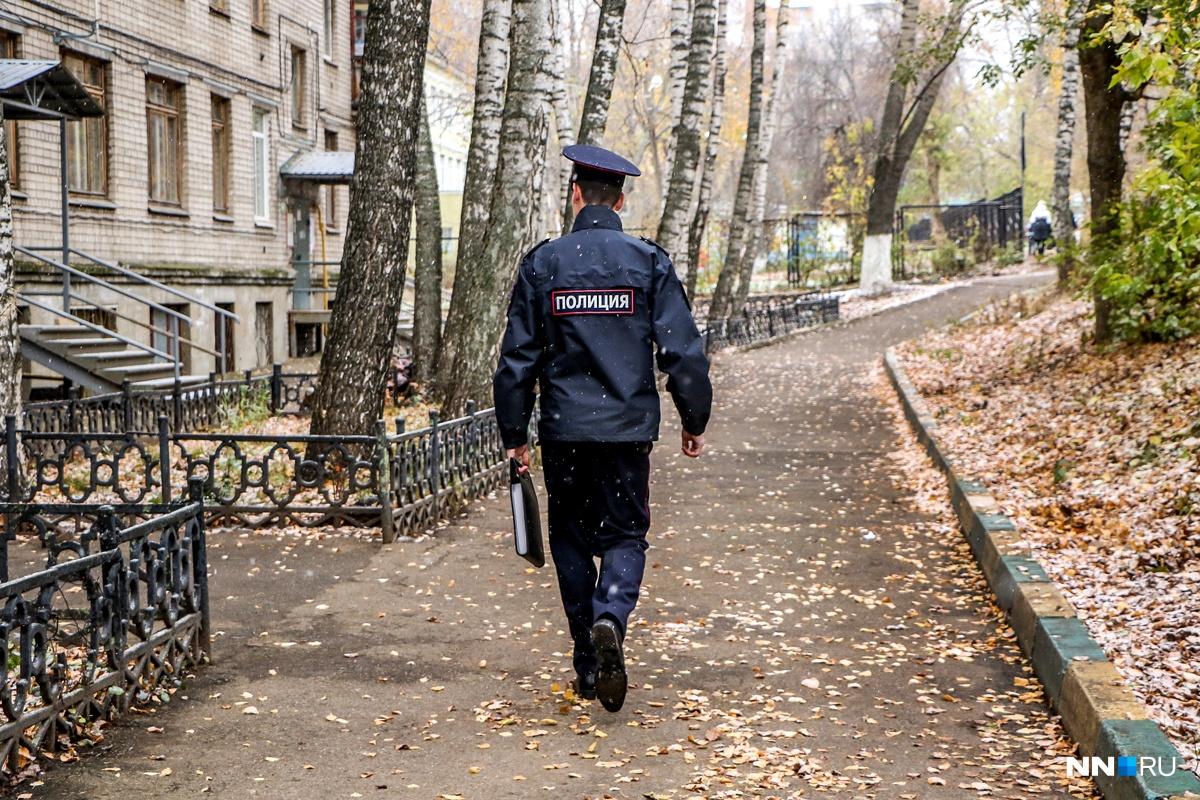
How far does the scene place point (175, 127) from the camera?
944 inches

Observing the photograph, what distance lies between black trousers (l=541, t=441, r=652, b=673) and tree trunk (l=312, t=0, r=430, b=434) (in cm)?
545

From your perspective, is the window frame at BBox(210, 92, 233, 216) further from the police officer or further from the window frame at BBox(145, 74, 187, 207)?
the police officer

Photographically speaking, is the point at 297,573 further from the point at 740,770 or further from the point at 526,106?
the point at 526,106

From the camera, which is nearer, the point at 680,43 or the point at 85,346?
the point at 85,346

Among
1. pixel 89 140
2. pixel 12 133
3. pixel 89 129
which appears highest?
pixel 89 129

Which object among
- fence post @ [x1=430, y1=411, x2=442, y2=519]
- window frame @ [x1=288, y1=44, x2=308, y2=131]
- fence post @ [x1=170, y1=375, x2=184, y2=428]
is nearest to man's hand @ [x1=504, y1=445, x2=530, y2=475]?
fence post @ [x1=430, y1=411, x2=442, y2=519]

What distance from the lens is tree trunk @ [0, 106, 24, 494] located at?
9.42 m

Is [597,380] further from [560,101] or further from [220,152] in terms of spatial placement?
[220,152]

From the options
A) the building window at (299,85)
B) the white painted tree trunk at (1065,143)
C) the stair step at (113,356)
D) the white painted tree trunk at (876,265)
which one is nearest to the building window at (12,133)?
the stair step at (113,356)

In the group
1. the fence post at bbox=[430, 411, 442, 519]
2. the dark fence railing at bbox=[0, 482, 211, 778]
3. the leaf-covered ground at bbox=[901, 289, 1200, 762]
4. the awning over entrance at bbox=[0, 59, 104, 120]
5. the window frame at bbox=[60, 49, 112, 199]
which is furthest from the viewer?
the window frame at bbox=[60, 49, 112, 199]

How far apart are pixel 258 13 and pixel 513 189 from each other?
16.2m

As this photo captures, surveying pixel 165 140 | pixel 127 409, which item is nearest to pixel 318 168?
pixel 165 140

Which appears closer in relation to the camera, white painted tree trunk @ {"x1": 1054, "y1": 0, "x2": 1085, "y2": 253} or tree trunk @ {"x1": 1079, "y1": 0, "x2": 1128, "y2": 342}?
tree trunk @ {"x1": 1079, "y1": 0, "x2": 1128, "y2": 342}

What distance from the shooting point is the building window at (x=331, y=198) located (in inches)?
1224
